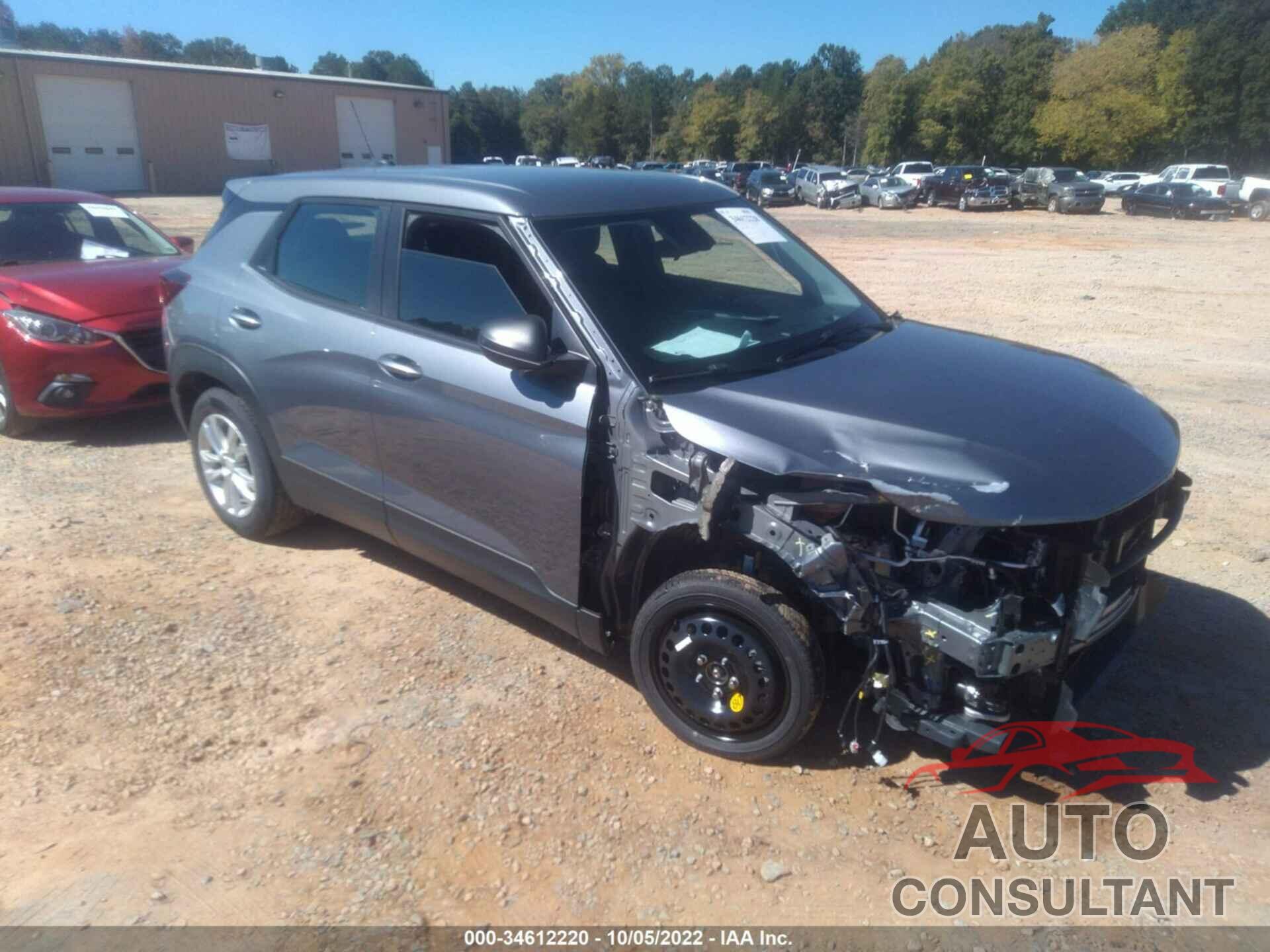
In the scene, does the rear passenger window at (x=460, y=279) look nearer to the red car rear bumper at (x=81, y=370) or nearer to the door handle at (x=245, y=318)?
the door handle at (x=245, y=318)

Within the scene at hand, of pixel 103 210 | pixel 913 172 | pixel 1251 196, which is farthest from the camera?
pixel 913 172

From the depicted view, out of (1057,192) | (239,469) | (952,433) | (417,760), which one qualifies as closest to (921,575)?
(952,433)

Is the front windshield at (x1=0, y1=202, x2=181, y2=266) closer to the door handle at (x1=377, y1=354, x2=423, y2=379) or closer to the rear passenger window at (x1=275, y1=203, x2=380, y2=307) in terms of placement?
the rear passenger window at (x1=275, y1=203, x2=380, y2=307)

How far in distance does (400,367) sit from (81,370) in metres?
3.82

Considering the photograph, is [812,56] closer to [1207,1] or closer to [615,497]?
[1207,1]

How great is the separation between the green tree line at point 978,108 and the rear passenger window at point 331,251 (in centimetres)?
6412

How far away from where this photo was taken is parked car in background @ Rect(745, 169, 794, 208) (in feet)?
130

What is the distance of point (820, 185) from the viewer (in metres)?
39.6

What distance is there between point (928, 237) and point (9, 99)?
1364 inches

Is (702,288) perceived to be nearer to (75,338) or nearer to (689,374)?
(689,374)

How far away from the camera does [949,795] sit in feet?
10.6

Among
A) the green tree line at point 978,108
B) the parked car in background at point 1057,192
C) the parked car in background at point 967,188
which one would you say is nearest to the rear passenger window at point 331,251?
the parked car in background at point 1057,192

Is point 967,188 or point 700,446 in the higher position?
point 700,446

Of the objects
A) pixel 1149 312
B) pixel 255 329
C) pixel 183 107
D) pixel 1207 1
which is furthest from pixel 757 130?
pixel 255 329
